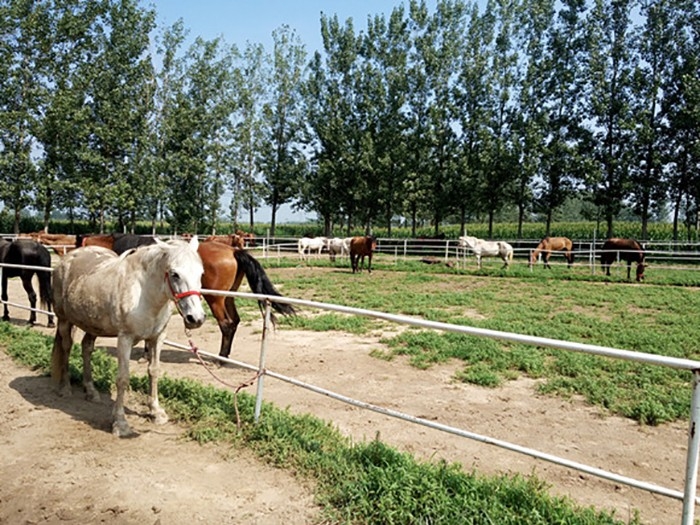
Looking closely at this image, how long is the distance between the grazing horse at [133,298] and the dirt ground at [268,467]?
16.0 inches

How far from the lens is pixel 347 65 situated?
34500 millimetres

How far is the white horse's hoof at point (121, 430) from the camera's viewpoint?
141 inches

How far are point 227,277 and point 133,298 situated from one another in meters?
2.78

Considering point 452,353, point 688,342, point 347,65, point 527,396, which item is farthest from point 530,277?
point 347,65

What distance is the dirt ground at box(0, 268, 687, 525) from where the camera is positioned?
2.72m

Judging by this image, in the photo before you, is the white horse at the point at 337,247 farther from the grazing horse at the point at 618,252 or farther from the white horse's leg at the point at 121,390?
the white horse's leg at the point at 121,390

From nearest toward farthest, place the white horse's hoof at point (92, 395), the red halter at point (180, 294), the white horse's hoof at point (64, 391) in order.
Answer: the red halter at point (180, 294)
the white horse's hoof at point (92, 395)
the white horse's hoof at point (64, 391)

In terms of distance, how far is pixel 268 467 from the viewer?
316 centimetres

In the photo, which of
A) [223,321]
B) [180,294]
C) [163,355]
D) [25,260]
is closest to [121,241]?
[25,260]

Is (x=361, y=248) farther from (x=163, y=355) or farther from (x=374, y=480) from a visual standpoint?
(x=374, y=480)

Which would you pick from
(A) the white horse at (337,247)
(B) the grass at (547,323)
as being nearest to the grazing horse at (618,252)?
(B) the grass at (547,323)

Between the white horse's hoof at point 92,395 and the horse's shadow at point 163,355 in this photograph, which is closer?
the white horse's hoof at point 92,395

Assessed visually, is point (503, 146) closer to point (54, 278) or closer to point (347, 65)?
point (347, 65)

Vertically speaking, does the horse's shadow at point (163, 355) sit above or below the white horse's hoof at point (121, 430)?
below
